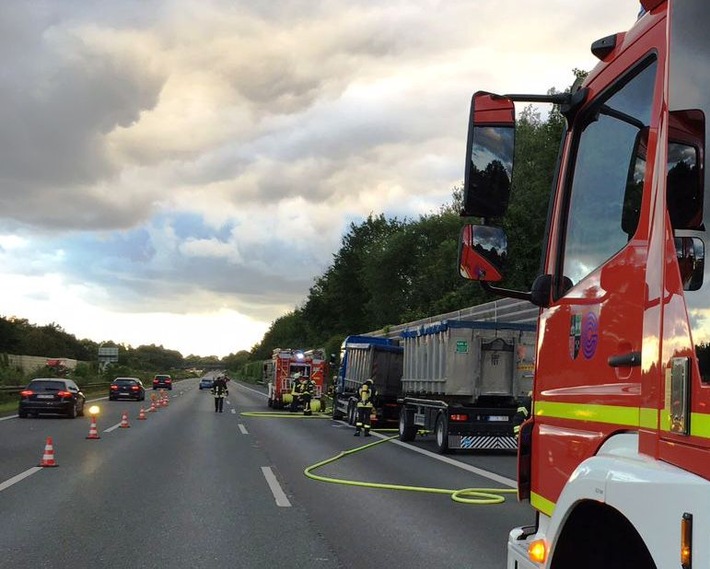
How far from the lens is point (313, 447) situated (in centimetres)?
1691

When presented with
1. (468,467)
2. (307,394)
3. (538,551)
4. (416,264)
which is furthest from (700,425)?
(416,264)

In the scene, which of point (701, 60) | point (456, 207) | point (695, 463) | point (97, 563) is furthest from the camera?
point (456, 207)

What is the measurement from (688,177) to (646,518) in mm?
1024

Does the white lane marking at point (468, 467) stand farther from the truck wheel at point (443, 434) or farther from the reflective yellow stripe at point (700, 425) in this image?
the reflective yellow stripe at point (700, 425)

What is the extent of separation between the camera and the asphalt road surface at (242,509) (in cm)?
688

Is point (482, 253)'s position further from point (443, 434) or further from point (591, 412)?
point (443, 434)

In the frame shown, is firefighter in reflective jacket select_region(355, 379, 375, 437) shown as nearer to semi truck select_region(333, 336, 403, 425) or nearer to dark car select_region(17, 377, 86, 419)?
semi truck select_region(333, 336, 403, 425)

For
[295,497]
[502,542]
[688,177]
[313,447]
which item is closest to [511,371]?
[313,447]

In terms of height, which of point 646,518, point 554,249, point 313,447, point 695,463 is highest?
point 554,249

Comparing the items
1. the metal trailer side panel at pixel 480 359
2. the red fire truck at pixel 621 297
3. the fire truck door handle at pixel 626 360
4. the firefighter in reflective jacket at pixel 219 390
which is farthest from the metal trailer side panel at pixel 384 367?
the fire truck door handle at pixel 626 360

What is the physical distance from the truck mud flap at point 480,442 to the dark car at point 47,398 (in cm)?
1528

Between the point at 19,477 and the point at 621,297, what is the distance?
35.2ft

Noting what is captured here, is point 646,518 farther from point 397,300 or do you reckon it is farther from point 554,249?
point 397,300

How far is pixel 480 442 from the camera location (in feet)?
53.8
